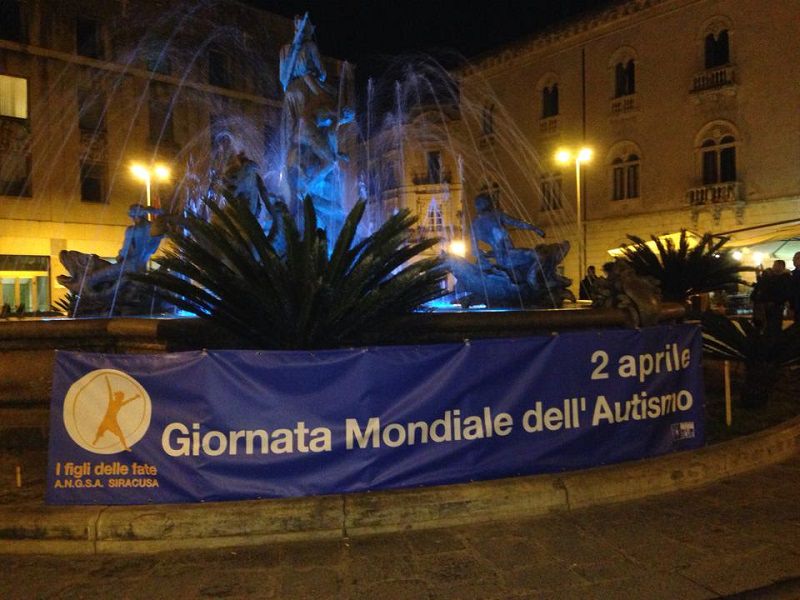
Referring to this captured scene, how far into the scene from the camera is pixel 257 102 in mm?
38062

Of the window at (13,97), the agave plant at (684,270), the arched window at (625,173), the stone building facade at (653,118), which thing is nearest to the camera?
the agave plant at (684,270)

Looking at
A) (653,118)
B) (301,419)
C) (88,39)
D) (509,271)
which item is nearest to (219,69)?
(88,39)

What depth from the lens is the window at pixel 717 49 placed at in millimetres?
26766

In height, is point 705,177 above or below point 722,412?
above

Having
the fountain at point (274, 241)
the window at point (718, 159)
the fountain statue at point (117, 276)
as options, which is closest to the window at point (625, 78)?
the window at point (718, 159)

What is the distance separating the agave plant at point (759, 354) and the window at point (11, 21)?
30843mm

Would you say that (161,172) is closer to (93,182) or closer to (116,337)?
(93,182)

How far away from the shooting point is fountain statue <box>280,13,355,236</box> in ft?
36.5

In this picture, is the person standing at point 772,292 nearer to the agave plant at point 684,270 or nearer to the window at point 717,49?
the agave plant at point 684,270

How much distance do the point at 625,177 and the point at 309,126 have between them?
22.6 m

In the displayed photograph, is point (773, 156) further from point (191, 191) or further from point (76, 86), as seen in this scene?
point (76, 86)

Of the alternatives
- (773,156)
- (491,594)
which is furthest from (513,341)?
(773,156)

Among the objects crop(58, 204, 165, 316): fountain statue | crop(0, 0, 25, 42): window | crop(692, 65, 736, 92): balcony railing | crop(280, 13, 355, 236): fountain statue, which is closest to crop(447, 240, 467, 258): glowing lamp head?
crop(692, 65, 736, 92): balcony railing

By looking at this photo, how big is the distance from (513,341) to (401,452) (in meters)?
1.21
